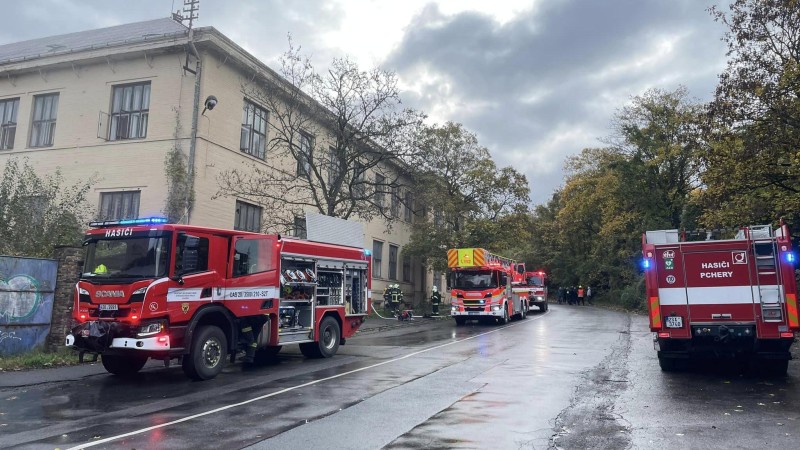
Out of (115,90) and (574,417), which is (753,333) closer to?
(574,417)

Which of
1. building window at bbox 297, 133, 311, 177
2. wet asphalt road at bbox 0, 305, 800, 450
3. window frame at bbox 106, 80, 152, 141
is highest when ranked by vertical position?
window frame at bbox 106, 80, 152, 141

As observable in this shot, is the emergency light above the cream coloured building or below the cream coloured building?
below

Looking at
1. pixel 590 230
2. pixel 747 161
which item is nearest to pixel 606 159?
pixel 590 230

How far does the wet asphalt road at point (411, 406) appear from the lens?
20.6ft

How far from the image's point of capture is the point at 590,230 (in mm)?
58406

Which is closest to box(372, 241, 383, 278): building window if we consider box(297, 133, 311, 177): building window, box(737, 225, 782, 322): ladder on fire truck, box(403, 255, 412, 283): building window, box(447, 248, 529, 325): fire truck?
box(403, 255, 412, 283): building window

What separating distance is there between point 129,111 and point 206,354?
14678mm

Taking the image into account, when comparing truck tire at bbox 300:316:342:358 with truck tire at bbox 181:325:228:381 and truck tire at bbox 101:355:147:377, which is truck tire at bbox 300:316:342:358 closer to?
truck tire at bbox 181:325:228:381

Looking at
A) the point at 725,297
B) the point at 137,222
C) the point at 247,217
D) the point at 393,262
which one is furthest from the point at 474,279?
the point at 137,222

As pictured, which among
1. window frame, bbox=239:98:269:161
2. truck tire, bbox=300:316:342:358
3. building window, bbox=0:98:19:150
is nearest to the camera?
truck tire, bbox=300:316:342:358

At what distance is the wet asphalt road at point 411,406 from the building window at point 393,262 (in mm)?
24397

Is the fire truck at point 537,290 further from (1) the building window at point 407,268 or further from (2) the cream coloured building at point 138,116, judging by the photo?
(2) the cream coloured building at point 138,116

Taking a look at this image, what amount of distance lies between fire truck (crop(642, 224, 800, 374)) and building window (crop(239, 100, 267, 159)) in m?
16.5

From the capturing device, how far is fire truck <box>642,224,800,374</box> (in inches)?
408
